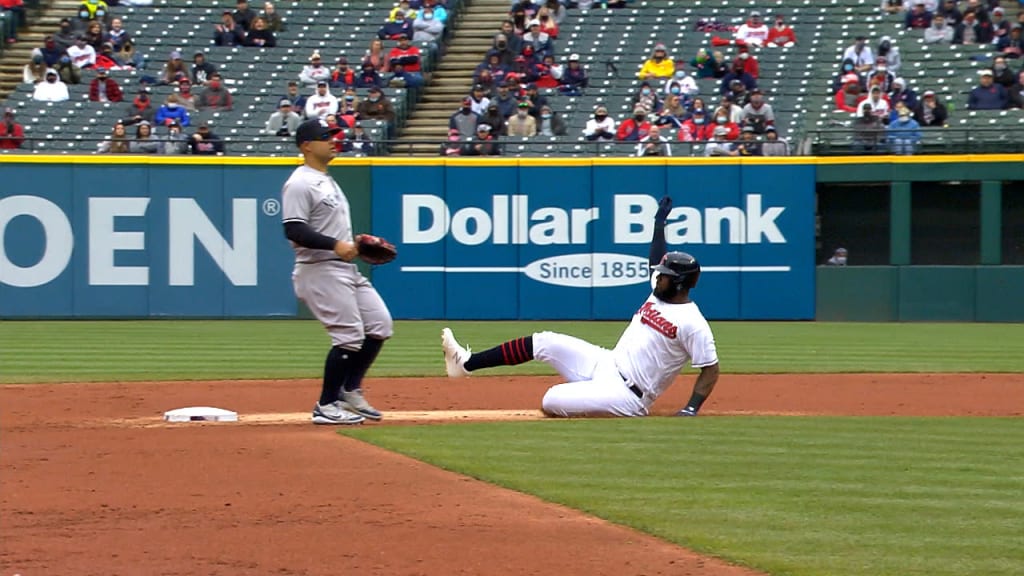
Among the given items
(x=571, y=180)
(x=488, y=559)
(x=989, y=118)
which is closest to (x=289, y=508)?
(x=488, y=559)

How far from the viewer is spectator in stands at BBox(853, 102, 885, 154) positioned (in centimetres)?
2370

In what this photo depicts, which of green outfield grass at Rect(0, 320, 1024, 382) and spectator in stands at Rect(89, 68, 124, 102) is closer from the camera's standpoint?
green outfield grass at Rect(0, 320, 1024, 382)

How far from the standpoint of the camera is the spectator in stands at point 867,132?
2370 cm

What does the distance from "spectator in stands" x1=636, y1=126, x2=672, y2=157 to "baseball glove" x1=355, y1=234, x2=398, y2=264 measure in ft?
49.8

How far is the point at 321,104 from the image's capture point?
2469cm

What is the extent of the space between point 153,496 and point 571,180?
58.6 feet

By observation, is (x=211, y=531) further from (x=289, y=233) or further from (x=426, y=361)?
(x=426, y=361)

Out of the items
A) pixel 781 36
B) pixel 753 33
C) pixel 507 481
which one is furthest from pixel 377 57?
pixel 507 481

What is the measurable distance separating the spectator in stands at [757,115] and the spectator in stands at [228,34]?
9.20 meters

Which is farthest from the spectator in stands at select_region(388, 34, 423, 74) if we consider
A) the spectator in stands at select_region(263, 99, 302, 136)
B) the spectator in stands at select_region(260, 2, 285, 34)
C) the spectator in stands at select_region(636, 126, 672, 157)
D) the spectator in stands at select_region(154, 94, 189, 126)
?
the spectator in stands at select_region(636, 126, 672, 157)

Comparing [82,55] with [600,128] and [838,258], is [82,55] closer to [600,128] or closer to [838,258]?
[600,128]

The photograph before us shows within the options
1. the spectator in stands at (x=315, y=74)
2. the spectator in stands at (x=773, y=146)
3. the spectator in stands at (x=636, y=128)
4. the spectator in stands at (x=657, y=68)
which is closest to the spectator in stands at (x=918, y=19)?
the spectator in stands at (x=657, y=68)

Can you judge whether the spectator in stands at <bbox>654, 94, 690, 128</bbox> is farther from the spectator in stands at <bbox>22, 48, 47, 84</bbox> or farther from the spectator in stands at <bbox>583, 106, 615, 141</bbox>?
the spectator in stands at <bbox>22, 48, 47, 84</bbox>

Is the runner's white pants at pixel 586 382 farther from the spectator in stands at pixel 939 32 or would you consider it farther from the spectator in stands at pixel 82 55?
the spectator in stands at pixel 82 55
